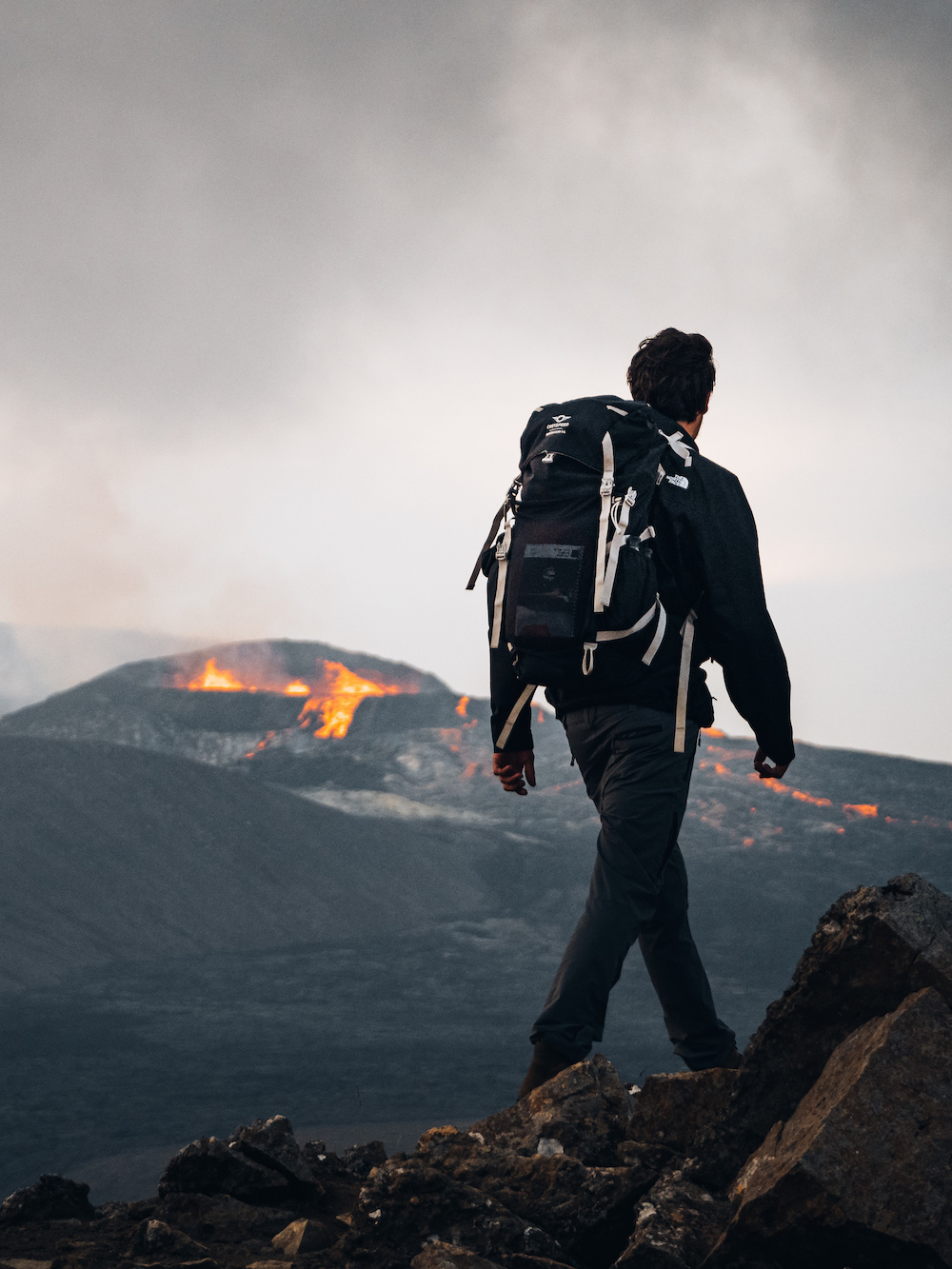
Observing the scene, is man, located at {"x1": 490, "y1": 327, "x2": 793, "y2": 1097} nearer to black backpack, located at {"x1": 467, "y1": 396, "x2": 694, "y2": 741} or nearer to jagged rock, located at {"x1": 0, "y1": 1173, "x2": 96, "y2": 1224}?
black backpack, located at {"x1": 467, "y1": 396, "x2": 694, "y2": 741}

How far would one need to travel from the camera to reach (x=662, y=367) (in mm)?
2457

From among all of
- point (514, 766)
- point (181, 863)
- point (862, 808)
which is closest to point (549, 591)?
point (514, 766)

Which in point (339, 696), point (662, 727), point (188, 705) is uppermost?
point (339, 696)

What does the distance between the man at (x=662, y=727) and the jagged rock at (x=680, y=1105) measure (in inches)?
6.2

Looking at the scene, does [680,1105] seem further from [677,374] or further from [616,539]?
[677,374]

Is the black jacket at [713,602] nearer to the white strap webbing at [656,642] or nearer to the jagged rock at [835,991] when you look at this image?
the white strap webbing at [656,642]

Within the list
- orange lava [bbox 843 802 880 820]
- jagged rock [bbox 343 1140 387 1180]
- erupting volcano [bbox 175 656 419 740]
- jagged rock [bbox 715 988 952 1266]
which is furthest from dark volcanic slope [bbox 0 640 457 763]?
jagged rock [bbox 715 988 952 1266]

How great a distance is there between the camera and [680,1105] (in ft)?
6.61

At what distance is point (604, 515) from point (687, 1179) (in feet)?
4.07

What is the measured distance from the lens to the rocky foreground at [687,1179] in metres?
1.51

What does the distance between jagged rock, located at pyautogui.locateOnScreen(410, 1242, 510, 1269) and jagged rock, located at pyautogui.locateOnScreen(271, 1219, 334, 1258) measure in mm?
217

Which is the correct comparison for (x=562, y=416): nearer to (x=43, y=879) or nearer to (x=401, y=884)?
(x=43, y=879)

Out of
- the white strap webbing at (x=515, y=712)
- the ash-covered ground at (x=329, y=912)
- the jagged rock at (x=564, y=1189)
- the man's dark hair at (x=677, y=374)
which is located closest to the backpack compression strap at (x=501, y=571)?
the white strap webbing at (x=515, y=712)

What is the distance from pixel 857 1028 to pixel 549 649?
3.01ft
